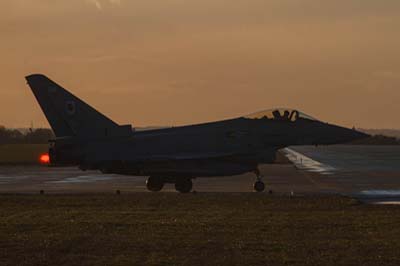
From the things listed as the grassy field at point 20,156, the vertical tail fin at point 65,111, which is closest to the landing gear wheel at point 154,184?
the vertical tail fin at point 65,111

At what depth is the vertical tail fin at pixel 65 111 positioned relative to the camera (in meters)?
28.3

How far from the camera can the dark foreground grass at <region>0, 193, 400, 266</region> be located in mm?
12055

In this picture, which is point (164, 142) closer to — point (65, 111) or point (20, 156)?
point (65, 111)

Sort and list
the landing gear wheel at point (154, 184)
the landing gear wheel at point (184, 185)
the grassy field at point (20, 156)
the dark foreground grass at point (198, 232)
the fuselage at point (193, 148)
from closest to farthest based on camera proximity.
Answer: the dark foreground grass at point (198, 232) → the fuselage at point (193, 148) → the landing gear wheel at point (184, 185) → the landing gear wheel at point (154, 184) → the grassy field at point (20, 156)

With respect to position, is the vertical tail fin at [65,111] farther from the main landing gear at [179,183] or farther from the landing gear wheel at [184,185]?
the landing gear wheel at [184,185]

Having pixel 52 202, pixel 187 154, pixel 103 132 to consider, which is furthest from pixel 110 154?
pixel 52 202

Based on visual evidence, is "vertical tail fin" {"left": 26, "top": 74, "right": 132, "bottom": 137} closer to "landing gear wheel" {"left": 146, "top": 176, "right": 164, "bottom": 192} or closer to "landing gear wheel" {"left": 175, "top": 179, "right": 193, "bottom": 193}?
"landing gear wheel" {"left": 146, "top": 176, "right": 164, "bottom": 192}

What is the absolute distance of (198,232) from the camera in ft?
49.9

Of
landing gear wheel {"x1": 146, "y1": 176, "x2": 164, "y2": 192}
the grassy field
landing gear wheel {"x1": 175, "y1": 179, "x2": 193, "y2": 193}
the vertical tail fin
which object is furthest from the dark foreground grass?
the grassy field

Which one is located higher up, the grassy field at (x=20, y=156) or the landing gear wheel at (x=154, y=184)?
the grassy field at (x=20, y=156)

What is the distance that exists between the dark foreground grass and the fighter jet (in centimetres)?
500

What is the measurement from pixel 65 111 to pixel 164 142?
374 centimetres

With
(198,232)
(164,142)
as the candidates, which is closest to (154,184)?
(164,142)

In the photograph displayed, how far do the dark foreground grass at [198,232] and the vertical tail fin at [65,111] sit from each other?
5.39 m
